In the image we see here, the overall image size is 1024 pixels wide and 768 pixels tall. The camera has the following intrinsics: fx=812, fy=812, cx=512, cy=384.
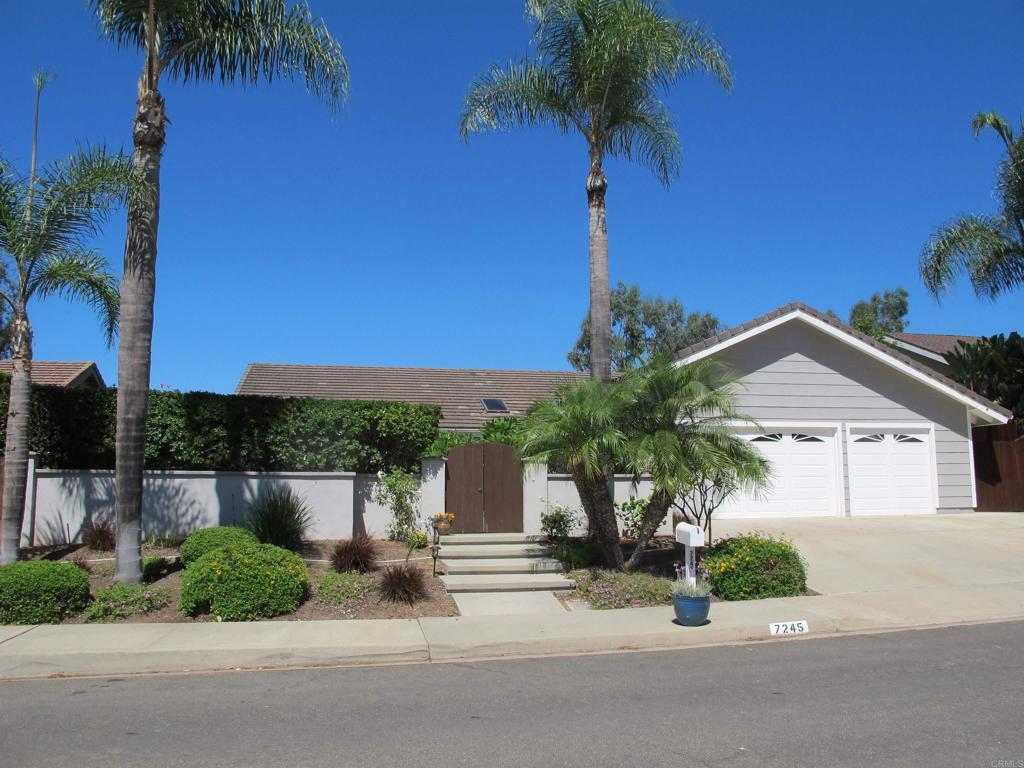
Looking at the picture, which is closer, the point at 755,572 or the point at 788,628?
the point at 788,628

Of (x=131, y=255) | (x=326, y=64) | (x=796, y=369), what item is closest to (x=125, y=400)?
(x=131, y=255)

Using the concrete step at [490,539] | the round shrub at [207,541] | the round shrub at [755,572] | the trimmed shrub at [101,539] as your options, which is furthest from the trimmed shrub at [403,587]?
the trimmed shrub at [101,539]

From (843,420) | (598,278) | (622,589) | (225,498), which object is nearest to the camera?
(622,589)

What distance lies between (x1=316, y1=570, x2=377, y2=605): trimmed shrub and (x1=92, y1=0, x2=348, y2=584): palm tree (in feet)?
8.21

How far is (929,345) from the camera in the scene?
29.0 meters

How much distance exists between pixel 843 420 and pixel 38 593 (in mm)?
16190

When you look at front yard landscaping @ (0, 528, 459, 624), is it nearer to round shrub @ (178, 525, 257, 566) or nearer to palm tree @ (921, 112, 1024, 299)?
round shrub @ (178, 525, 257, 566)

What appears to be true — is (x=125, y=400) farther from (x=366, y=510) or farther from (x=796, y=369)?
(x=796, y=369)

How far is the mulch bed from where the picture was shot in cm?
1023

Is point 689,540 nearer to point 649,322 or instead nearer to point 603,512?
point 603,512

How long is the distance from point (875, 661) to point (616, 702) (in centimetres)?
317

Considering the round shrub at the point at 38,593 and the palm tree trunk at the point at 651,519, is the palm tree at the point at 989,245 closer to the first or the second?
the palm tree trunk at the point at 651,519

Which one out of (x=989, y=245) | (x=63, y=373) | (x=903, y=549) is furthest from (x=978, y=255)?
(x=63, y=373)

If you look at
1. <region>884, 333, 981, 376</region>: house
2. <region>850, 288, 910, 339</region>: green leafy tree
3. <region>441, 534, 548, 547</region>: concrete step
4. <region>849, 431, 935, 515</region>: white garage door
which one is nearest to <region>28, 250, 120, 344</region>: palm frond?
<region>441, 534, 548, 547</region>: concrete step
